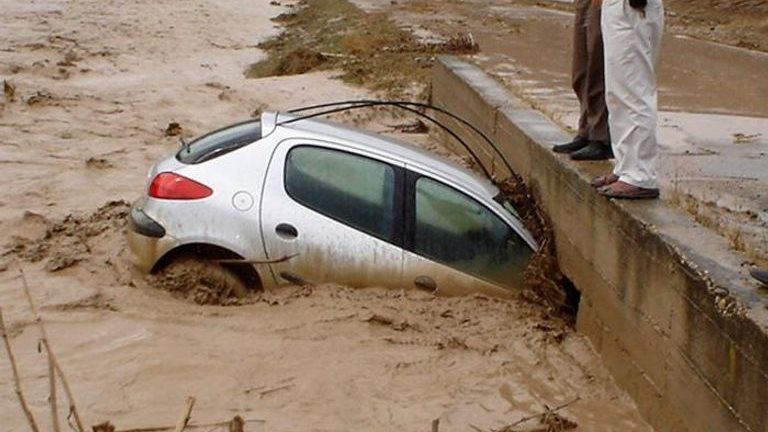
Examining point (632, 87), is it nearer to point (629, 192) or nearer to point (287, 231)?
point (629, 192)

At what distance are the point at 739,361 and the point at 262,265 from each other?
316 centimetres

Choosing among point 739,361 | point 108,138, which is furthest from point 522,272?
point 108,138

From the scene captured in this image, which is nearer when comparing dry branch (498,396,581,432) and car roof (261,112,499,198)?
dry branch (498,396,581,432)

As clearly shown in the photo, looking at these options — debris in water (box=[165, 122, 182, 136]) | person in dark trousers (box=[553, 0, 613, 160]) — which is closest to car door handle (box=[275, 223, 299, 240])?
person in dark trousers (box=[553, 0, 613, 160])

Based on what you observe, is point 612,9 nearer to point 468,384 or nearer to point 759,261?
point 759,261

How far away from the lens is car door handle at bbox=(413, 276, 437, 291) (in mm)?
7023

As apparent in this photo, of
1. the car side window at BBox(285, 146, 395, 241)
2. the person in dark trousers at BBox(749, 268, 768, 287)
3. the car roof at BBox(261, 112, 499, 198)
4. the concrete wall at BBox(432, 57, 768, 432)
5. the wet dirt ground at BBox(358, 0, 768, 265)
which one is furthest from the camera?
the wet dirt ground at BBox(358, 0, 768, 265)

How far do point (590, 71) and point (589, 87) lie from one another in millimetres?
126

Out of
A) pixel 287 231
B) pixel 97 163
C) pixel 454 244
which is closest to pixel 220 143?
pixel 287 231

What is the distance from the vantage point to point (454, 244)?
7086 millimetres

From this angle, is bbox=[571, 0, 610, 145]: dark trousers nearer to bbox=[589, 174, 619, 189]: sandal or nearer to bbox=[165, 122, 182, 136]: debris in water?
bbox=[589, 174, 619, 189]: sandal

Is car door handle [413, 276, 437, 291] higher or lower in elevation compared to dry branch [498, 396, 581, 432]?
higher

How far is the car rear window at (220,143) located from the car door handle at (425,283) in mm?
1364

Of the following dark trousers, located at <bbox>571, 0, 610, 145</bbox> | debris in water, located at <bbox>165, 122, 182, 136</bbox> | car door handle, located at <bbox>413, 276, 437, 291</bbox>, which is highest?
dark trousers, located at <bbox>571, 0, 610, 145</bbox>
